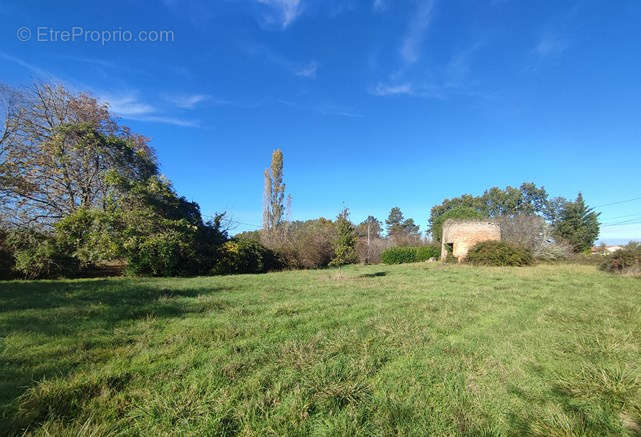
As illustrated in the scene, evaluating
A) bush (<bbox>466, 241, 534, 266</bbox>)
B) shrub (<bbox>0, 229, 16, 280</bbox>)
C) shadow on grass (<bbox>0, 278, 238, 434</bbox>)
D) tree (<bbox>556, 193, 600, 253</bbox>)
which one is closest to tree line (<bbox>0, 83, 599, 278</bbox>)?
shrub (<bbox>0, 229, 16, 280</bbox>)

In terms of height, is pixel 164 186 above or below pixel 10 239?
above

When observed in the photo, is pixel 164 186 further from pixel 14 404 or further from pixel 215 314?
pixel 14 404

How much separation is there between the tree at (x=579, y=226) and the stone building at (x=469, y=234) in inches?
856

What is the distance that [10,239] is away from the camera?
9.46 meters

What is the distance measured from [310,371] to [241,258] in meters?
12.7

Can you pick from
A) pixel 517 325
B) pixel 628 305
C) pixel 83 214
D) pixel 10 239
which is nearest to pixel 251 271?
Result: pixel 83 214

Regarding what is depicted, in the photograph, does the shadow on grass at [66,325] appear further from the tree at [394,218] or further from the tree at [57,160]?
the tree at [394,218]

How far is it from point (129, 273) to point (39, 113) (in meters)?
8.45

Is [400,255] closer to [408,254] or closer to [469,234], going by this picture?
[408,254]

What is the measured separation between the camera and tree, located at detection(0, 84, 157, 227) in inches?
427

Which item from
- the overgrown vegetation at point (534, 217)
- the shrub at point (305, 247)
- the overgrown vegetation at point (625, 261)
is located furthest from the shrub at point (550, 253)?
the shrub at point (305, 247)

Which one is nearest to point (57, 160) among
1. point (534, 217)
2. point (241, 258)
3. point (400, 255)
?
point (241, 258)

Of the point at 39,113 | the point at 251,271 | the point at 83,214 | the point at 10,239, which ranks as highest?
the point at 39,113

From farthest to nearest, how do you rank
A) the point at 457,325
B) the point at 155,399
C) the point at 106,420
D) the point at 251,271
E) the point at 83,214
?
the point at 251,271 → the point at 83,214 → the point at 457,325 → the point at 155,399 → the point at 106,420
